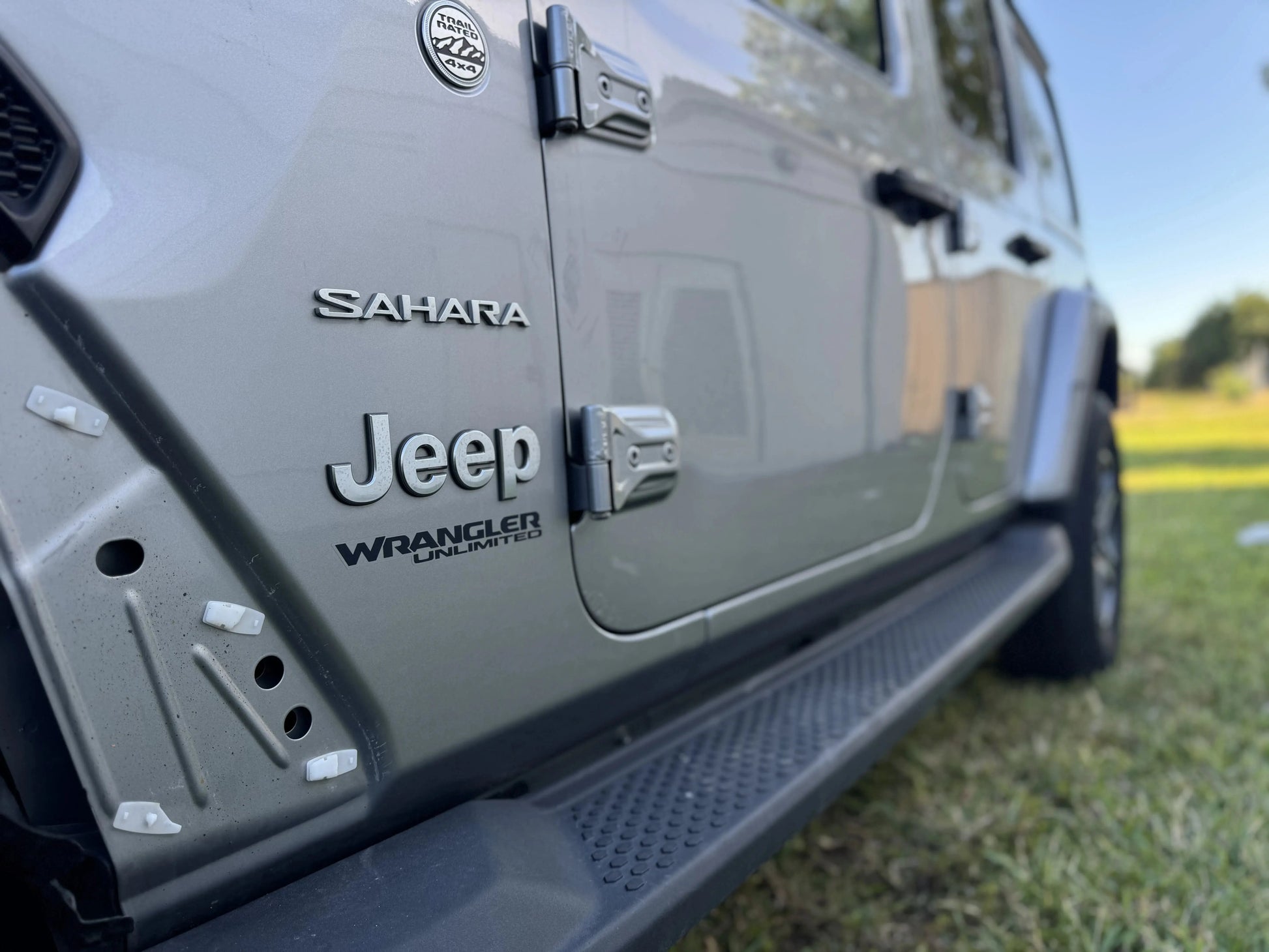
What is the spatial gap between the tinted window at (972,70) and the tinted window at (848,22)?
0.31 meters

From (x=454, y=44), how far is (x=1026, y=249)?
2.08 metres

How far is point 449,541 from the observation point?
0.88 metres

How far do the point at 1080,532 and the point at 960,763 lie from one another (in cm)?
83

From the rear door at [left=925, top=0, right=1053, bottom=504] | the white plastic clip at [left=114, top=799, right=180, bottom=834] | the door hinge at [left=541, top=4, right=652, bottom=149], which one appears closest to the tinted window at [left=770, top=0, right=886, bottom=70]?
the rear door at [left=925, top=0, right=1053, bottom=504]

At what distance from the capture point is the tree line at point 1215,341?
127 ft

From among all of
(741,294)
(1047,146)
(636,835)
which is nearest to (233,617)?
(636,835)

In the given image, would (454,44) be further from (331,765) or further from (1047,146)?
(1047,146)

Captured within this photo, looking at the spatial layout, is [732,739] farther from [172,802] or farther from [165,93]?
[165,93]

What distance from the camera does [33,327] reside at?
0.65 m

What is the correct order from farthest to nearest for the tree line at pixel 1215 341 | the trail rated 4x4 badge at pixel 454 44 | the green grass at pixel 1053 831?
the tree line at pixel 1215 341 < the green grass at pixel 1053 831 < the trail rated 4x4 badge at pixel 454 44

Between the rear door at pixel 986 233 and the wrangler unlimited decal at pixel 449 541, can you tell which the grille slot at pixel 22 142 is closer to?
the wrangler unlimited decal at pixel 449 541

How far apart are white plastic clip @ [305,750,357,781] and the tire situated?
2312mm

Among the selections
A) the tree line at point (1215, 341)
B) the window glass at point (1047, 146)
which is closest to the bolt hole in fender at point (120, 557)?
the window glass at point (1047, 146)

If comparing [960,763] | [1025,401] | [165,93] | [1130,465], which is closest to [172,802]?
[165,93]
